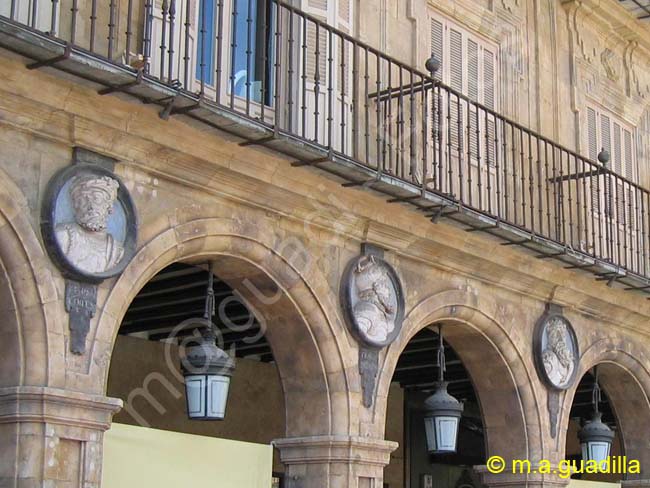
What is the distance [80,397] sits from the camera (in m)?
7.76

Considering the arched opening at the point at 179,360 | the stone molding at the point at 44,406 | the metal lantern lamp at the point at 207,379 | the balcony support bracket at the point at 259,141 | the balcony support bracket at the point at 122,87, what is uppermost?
the balcony support bracket at the point at 122,87

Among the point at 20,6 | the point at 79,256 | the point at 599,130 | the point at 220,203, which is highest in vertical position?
the point at 599,130

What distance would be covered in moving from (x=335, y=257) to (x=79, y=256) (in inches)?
102

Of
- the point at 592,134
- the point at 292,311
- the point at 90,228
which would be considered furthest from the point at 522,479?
the point at 90,228

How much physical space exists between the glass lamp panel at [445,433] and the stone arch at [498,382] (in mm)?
942

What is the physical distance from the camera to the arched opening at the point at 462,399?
38.5ft

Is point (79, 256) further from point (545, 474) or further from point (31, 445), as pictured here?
point (545, 474)

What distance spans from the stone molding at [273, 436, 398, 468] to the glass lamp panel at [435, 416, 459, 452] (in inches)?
38.2

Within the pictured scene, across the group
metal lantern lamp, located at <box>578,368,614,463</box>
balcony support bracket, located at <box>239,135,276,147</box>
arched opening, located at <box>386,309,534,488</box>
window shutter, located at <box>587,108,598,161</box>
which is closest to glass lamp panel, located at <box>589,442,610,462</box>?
metal lantern lamp, located at <box>578,368,614,463</box>

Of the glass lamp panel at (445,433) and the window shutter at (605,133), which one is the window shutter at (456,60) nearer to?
the window shutter at (605,133)

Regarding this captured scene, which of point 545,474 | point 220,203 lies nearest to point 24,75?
point 220,203

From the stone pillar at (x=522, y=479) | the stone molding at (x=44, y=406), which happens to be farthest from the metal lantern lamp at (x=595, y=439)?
the stone molding at (x=44, y=406)

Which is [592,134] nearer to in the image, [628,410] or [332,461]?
[628,410]

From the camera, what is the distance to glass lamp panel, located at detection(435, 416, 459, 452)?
35.5ft
